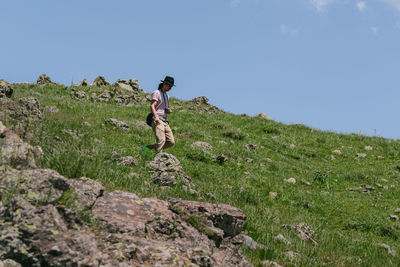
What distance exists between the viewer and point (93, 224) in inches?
182

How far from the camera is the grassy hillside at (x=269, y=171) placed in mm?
6918

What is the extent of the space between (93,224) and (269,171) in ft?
45.0

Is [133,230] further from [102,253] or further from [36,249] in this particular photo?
[36,249]

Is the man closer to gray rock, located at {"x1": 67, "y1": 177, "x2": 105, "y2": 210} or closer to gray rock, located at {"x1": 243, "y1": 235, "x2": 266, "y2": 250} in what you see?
gray rock, located at {"x1": 243, "y1": 235, "x2": 266, "y2": 250}

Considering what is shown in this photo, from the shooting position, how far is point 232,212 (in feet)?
21.0

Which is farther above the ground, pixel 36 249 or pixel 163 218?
pixel 163 218

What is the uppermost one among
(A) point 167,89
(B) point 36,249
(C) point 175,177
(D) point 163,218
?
(A) point 167,89

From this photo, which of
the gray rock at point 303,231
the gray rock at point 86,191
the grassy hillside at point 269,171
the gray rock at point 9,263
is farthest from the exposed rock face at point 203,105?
the gray rock at point 9,263

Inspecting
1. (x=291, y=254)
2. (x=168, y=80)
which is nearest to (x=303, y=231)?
(x=291, y=254)

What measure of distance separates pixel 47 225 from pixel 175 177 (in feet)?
19.6

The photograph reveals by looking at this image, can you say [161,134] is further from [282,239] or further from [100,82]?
[100,82]

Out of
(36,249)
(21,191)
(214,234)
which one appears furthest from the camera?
(214,234)

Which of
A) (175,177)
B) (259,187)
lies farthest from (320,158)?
(175,177)

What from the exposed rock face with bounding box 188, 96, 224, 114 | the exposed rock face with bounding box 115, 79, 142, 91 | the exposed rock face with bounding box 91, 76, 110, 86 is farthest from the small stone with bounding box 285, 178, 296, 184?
the exposed rock face with bounding box 91, 76, 110, 86
